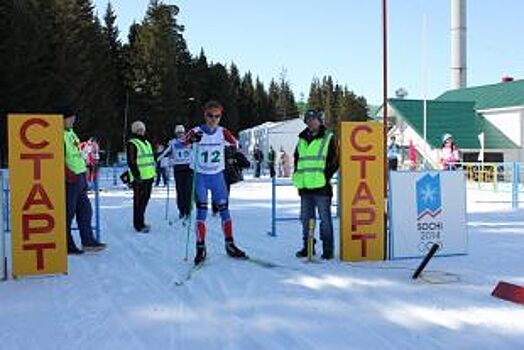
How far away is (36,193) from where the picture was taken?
7578 millimetres

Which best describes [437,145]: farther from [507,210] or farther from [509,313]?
[509,313]

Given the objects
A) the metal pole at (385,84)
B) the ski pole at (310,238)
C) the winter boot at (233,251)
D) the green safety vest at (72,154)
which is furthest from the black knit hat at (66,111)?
the metal pole at (385,84)

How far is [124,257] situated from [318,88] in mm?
127833

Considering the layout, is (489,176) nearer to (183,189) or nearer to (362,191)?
(183,189)

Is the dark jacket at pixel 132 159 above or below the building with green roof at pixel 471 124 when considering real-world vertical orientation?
below

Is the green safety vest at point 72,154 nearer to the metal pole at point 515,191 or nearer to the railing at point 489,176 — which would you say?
the metal pole at point 515,191

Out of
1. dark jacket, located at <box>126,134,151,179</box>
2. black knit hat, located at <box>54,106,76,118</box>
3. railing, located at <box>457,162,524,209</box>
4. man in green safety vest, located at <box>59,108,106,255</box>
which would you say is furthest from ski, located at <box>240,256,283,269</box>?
railing, located at <box>457,162,524,209</box>

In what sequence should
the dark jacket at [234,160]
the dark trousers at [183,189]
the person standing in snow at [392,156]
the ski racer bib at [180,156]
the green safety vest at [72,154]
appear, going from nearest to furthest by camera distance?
the dark jacket at [234,160]
the green safety vest at [72,154]
the ski racer bib at [180,156]
the dark trousers at [183,189]
the person standing in snow at [392,156]

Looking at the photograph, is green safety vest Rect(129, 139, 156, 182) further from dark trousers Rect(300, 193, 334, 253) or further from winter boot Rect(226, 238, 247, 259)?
dark trousers Rect(300, 193, 334, 253)

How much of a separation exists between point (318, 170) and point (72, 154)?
305 cm

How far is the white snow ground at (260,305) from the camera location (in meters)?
5.20

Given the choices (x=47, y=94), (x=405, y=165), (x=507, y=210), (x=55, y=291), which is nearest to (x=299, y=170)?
(x=55, y=291)

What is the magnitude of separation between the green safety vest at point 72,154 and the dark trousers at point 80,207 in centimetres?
11

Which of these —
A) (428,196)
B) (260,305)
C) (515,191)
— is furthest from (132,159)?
(515,191)
